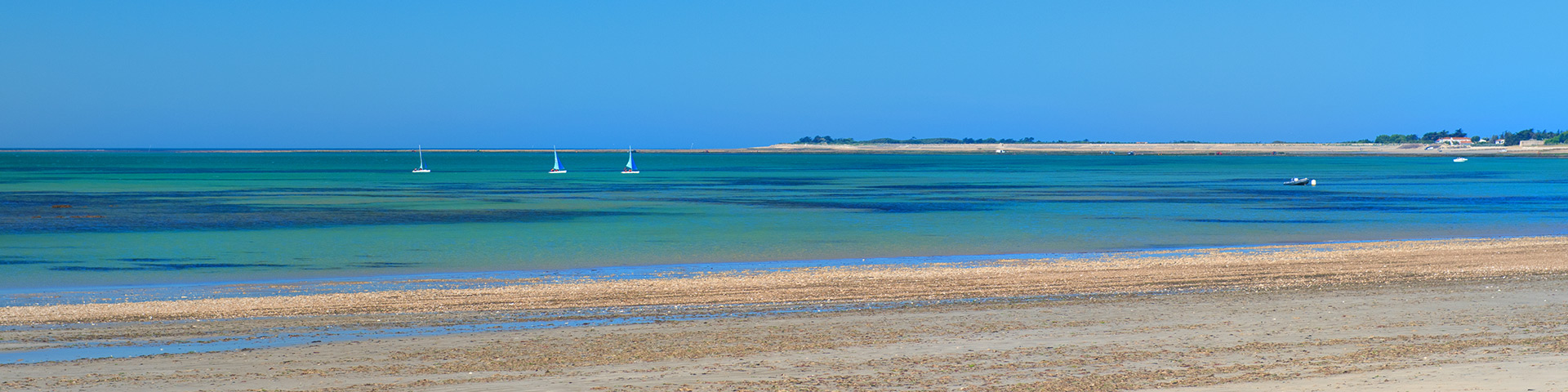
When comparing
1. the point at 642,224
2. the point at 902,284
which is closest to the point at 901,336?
the point at 902,284

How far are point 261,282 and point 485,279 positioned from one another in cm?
336

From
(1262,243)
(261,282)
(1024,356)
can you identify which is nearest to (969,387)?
(1024,356)

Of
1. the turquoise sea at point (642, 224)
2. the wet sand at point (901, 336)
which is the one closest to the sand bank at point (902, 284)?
the wet sand at point (901, 336)

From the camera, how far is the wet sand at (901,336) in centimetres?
844

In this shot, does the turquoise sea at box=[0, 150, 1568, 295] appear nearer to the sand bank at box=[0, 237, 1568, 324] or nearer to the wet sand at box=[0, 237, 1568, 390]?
the sand bank at box=[0, 237, 1568, 324]

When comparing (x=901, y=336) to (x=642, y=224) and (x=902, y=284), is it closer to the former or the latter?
(x=902, y=284)

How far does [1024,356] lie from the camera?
9.37m

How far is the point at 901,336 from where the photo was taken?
10703 mm

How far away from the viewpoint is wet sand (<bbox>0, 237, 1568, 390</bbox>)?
8.44 metres

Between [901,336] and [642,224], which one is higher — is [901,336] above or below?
above

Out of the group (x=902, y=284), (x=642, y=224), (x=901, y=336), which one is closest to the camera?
(x=901, y=336)

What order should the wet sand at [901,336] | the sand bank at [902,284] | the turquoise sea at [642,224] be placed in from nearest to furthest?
A: the wet sand at [901,336] → the sand bank at [902,284] → the turquoise sea at [642,224]

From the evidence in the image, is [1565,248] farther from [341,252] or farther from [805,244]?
[341,252]

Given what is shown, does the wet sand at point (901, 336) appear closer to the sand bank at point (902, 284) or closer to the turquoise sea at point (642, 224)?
the sand bank at point (902, 284)
